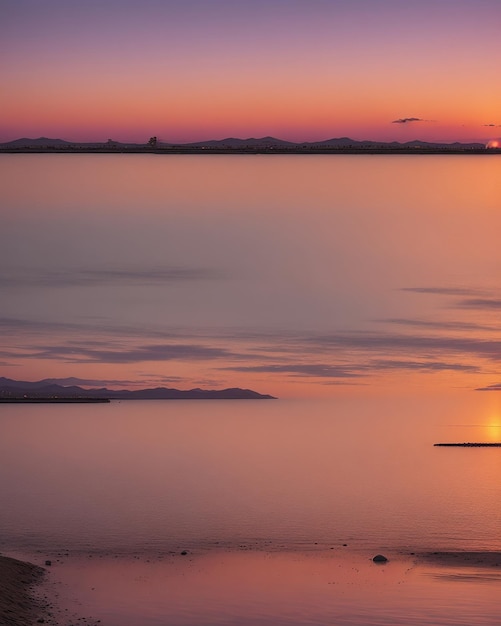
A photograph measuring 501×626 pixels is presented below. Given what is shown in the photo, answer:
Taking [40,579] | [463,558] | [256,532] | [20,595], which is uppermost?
[20,595]

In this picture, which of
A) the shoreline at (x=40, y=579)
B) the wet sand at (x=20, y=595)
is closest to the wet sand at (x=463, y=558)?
the shoreline at (x=40, y=579)

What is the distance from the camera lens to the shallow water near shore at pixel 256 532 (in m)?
18.8

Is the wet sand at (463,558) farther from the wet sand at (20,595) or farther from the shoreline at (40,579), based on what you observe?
the wet sand at (20,595)

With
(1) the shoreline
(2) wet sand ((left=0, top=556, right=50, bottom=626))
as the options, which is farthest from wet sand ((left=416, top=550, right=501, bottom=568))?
(2) wet sand ((left=0, top=556, right=50, bottom=626))

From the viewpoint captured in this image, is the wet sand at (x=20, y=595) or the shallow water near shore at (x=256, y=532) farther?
the shallow water near shore at (x=256, y=532)

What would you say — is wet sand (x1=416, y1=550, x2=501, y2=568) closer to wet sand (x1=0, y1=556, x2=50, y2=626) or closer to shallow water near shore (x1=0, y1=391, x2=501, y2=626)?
shallow water near shore (x1=0, y1=391, x2=501, y2=626)

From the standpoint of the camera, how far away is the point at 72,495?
140 ft

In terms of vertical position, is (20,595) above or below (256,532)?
above

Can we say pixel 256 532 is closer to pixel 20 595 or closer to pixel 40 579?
pixel 40 579

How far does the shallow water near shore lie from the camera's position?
1878cm

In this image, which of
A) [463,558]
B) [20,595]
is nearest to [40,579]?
[20,595]

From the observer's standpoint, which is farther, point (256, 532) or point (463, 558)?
point (256, 532)

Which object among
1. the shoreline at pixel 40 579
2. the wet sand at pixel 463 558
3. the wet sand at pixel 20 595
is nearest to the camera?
the wet sand at pixel 20 595

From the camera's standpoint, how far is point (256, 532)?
30.3m
